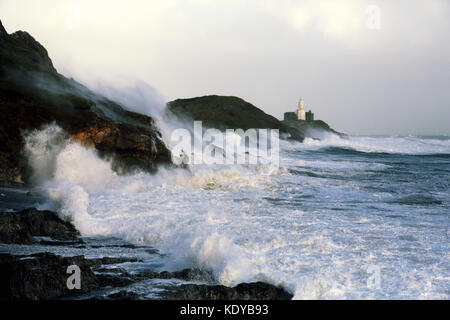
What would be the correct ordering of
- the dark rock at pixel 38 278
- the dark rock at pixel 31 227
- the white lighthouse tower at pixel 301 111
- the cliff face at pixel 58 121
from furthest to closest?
1. the white lighthouse tower at pixel 301 111
2. the cliff face at pixel 58 121
3. the dark rock at pixel 31 227
4. the dark rock at pixel 38 278

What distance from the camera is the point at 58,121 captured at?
13.5 meters

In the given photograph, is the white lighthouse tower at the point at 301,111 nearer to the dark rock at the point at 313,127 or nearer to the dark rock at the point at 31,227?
the dark rock at the point at 313,127

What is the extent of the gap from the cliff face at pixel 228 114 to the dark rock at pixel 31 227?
1892 inches

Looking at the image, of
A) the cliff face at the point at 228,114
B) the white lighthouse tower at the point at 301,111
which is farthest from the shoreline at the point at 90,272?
the white lighthouse tower at the point at 301,111

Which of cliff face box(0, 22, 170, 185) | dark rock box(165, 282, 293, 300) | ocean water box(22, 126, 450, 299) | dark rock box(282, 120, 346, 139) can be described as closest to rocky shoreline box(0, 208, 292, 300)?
dark rock box(165, 282, 293, 300)

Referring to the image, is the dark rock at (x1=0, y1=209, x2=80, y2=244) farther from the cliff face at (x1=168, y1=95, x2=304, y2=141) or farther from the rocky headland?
the cliff face at (x1=168, y1=95, x2=304, y2=141)

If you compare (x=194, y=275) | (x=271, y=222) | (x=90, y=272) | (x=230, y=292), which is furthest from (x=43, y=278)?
(x=271, y=222)

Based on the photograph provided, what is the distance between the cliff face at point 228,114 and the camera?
58094 mm

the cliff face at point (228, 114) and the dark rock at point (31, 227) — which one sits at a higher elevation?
the cliff face at point (228, 114)

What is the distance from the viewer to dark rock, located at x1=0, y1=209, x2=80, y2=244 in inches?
263

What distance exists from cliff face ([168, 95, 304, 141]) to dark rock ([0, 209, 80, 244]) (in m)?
48.1

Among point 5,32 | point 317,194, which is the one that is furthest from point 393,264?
point 5,32

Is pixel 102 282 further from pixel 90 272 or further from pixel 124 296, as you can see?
pixel 124 296
